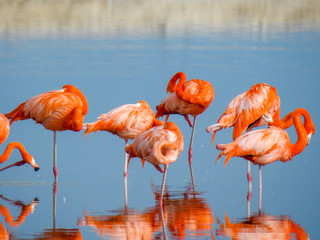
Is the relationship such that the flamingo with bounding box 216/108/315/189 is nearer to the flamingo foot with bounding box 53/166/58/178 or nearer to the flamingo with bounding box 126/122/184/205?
the flamingo with bounding box 126/122/184/205

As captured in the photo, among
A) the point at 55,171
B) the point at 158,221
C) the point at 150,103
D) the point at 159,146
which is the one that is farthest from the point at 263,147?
the point at 150,103

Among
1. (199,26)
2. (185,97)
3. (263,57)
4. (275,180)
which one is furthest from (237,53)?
(275,180)

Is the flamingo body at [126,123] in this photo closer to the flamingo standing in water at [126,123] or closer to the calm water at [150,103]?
the flamingo standing in water at [126,123]

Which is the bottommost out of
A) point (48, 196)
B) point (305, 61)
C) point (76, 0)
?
point (48, 196)

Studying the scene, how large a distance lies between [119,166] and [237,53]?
7.48 m

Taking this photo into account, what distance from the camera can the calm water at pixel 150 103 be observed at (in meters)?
5.59

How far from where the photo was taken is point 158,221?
5594 millimetres

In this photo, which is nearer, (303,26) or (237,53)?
(237,53)

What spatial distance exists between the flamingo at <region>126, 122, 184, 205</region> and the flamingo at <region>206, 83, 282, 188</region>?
3.37 ft

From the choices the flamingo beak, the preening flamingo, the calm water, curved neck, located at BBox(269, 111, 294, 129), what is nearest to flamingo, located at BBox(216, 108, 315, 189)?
the calm water

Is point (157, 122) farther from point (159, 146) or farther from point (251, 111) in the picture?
point (159, 146)

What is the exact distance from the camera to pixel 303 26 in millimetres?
19172

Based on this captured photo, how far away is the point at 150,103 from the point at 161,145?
382 cm

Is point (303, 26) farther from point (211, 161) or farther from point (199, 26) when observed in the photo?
point (211, 161)
